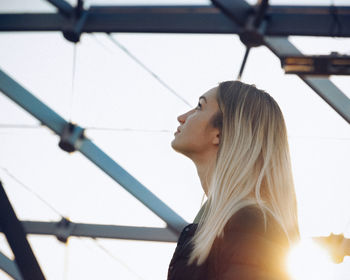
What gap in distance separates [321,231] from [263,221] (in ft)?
17.3

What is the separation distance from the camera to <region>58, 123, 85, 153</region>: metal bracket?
6086 millimetres

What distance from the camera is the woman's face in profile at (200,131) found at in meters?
2.03

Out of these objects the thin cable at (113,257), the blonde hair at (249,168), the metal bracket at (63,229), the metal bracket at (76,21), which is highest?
the metal bracket at (76,21)

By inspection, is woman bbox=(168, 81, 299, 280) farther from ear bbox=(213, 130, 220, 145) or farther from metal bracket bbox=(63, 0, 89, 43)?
metal bracket bbox=(63, 0, 89, 43)

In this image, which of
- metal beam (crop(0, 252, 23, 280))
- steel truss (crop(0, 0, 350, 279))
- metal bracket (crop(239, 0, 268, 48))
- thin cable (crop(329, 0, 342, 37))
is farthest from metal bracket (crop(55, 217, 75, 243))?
thin cable (crop(329, 0, 342, 37))

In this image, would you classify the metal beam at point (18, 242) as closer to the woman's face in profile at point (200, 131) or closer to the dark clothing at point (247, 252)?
the dark clothing at point (247, 252)

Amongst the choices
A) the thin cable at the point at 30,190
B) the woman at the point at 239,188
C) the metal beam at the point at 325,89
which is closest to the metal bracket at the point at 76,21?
the metal beam at the point at 325,89

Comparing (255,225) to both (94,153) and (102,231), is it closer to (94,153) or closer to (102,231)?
(94,153)

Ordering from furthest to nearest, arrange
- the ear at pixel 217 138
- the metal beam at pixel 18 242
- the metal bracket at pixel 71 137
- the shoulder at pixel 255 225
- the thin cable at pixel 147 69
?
the metal bracket at pixel 71 137
the thin cable at pixel 147 69
the ear at pixel 217 138
the shoulder at pixel 255 225
the metal beam at pixel 18 242

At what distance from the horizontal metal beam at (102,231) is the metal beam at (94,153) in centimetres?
22

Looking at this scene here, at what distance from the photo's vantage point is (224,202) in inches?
61.4

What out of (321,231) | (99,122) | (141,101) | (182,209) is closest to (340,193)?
(321,231)

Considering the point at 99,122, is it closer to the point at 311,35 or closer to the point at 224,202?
the point at 311,35

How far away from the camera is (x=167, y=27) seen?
498 centimetres
